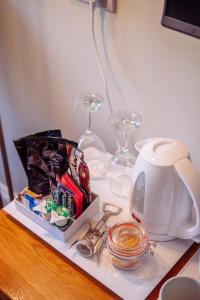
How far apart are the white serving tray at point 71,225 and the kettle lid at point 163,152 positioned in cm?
20

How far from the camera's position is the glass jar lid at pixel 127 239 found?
93 cm

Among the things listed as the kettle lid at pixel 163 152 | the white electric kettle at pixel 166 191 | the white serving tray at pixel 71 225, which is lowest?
the white serving tray at pixel 71 225

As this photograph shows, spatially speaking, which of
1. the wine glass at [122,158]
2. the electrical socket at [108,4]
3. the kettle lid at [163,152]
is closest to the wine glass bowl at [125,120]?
the wine glass at [122,158]

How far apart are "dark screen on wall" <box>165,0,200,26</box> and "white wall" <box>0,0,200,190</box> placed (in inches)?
1.5

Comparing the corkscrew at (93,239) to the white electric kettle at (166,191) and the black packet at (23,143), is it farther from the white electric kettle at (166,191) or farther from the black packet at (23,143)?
the black packet at (23,143)

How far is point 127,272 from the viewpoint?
3.14 feet

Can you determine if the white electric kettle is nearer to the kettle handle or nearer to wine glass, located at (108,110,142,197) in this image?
the kettle handle

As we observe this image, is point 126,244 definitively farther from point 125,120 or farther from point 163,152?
point 125,120

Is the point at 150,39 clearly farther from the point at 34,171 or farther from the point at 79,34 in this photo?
the point at 34,171

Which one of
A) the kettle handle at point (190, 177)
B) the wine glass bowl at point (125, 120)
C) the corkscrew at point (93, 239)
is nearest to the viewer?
the kettle handle at point (190, 177)

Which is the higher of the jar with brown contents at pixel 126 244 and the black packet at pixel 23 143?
the black packet at pixel 23 143

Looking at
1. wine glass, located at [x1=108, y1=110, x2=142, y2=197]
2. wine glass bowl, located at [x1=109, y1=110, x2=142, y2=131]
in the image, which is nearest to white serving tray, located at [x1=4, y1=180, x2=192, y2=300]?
wine glass, located at [x1=108, y1=110, x2=142, y2=197]

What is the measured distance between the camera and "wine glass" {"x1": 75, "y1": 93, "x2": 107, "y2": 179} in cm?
118

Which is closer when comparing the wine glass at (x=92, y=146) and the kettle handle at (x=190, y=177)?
the kettle handle at (x=190, y=177)
